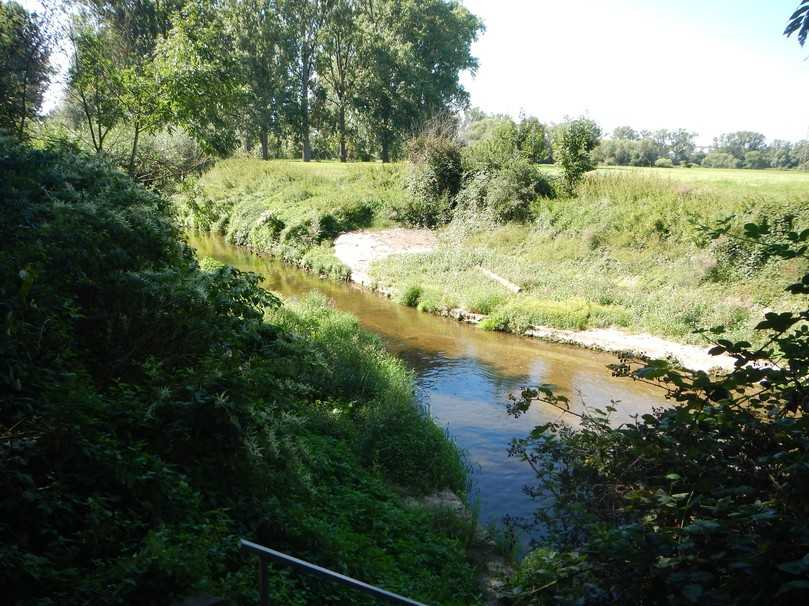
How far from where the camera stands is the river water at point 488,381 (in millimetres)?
8523

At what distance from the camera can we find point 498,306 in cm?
1739

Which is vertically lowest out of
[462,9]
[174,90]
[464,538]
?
[464,538]

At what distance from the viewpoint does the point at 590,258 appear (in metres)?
19.9

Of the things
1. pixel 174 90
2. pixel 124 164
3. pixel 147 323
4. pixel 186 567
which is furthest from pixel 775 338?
pixel 124 164

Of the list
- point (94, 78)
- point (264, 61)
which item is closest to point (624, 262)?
point (94, 78)

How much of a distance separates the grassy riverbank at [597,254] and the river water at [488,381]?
1307 millimetres

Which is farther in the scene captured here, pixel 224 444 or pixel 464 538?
pixel 464 538

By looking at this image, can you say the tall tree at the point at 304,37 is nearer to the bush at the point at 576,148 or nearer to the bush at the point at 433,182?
the bush at the point at 433,182

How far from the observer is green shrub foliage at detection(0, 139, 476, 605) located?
306 centimetres

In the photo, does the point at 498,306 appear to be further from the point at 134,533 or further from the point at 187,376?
the point at 134,533

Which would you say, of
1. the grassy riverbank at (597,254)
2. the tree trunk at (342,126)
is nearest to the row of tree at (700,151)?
the tree trunk at (342,126)

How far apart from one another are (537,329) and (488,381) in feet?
13.7

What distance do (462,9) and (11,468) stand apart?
53.8 meters

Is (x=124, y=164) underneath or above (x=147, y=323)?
above
